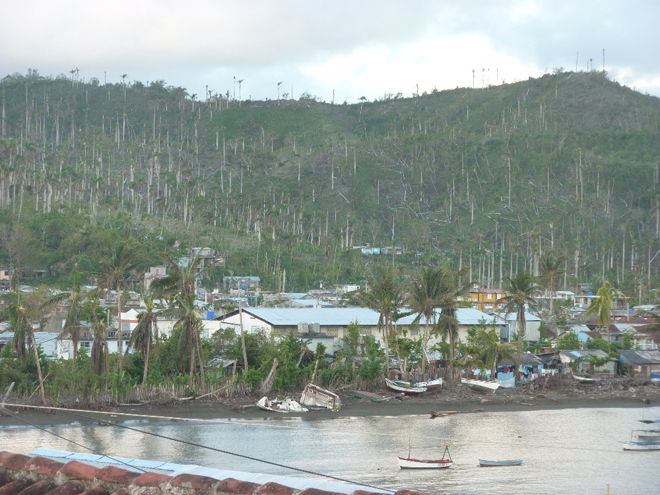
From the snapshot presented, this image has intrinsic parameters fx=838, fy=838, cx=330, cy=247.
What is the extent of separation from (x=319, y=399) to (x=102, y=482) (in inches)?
1446

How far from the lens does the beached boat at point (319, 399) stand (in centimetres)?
4500

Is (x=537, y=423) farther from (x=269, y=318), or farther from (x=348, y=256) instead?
(x=348, y=256)

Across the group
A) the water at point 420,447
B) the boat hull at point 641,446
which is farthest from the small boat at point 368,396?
the boat hull at point 641,446

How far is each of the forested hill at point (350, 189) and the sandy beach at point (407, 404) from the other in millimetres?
48652

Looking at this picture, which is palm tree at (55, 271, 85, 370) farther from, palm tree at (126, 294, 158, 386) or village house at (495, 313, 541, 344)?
village house at (495, 313, 541, 344)

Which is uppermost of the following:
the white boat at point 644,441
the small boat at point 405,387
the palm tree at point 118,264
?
the palm tree at point 118,264

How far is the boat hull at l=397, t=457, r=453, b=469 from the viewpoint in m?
32.2

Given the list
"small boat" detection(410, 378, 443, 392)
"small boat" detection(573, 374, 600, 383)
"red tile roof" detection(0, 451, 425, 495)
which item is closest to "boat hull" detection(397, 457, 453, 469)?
"small boat" detection(410, 378, 443, 392)

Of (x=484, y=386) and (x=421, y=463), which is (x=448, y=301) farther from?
(x=421, y=463)

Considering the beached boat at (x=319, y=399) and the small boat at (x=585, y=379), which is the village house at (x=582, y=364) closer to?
the small boat at (x=585, y=379)

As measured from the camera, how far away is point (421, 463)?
3225cm

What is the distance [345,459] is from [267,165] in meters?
138

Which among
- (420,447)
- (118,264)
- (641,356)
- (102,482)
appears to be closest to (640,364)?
(641,356)

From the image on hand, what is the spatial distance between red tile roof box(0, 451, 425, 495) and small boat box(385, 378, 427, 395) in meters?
39.5
